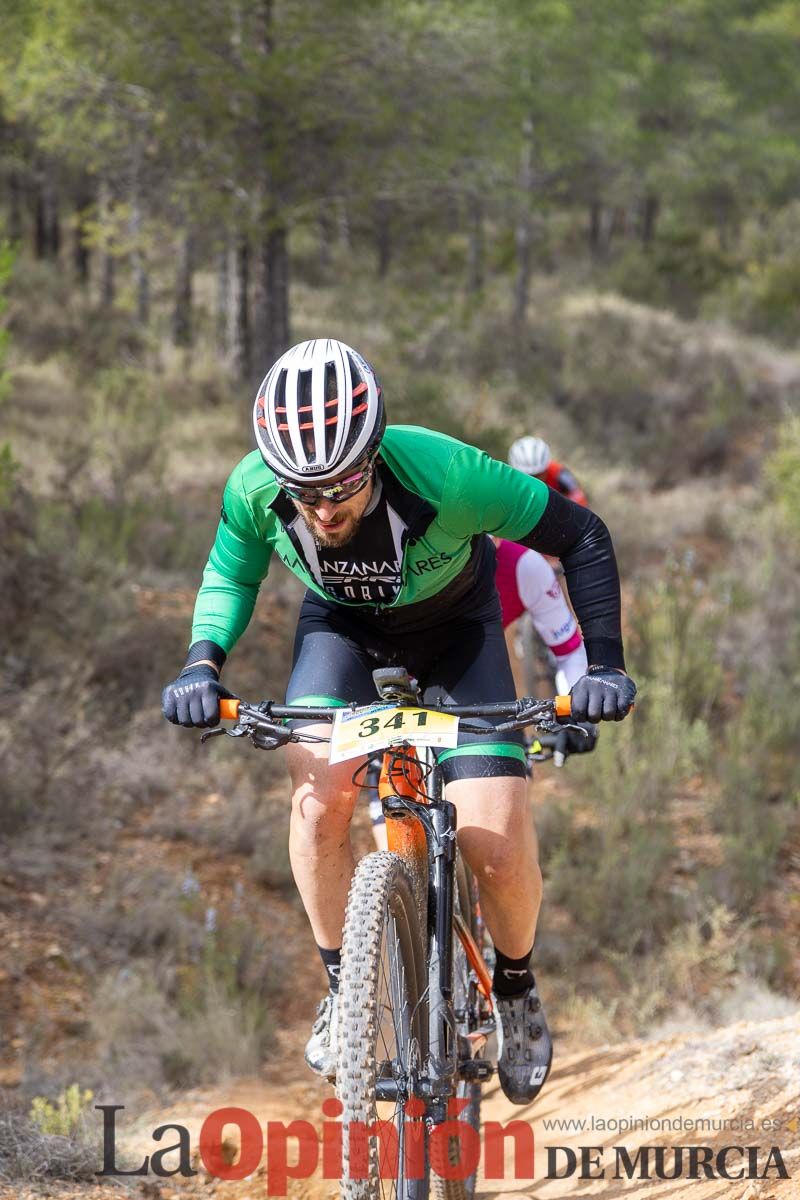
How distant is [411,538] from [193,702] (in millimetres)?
756

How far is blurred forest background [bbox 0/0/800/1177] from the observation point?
6258 mm

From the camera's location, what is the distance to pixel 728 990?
6441 millimetres

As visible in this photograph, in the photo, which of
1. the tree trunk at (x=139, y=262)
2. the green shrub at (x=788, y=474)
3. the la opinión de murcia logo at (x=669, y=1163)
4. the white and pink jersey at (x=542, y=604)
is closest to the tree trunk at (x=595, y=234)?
the tree trunk at (x=139, y=262)

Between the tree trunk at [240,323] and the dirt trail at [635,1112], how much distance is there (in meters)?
12.9

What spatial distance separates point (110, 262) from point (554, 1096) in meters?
22.5

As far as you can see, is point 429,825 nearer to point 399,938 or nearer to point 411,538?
point 399,938

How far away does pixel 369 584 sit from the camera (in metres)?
3.32

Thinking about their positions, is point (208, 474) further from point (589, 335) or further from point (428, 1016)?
point (589, 335)

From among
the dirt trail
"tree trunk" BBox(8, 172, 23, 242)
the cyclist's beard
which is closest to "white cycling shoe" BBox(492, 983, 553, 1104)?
the dirt trail

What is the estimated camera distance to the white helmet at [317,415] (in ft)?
9.66

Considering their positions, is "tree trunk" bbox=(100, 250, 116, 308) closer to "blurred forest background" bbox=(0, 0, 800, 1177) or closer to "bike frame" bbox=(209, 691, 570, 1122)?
"blurred forest background" bbox=(0, 0, 800, 1177)

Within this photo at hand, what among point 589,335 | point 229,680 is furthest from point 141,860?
point 589,335

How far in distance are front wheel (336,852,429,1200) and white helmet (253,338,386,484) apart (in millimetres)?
1002

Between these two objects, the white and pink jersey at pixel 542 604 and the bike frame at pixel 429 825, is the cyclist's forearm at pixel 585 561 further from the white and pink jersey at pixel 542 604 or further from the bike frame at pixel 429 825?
the white and pink jersey at pixel 542 604
